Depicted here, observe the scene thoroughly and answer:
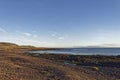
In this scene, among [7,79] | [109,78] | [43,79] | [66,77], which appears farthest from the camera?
[109,78]

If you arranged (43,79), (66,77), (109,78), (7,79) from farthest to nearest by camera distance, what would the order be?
(109,78), (66,77), (43,79), (7,79)

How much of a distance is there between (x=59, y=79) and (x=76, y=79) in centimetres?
165

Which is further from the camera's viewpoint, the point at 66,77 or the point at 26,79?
the point at 66,77

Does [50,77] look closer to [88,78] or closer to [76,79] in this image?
[76,79]

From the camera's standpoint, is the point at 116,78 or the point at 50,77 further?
the point at 116,78

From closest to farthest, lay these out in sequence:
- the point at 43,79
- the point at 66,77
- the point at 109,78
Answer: the point at 43,79 → the point at 66,77 → the point at 109,78

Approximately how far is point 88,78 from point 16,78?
689 centimetres

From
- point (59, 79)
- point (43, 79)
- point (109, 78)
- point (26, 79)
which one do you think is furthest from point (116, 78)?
point (26, 79)

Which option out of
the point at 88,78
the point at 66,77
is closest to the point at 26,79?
the point at 66,77

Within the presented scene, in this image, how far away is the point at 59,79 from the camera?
1600cm

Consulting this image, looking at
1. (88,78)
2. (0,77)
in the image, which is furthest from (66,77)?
(0,77)

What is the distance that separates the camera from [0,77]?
1480 centimetres

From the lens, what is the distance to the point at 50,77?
1658cm

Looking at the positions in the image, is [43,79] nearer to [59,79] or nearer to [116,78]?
[59,79]
